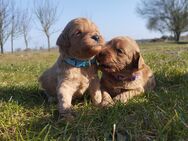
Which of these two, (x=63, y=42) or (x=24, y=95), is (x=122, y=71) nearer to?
(x=63, y=42)

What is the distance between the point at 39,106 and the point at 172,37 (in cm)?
5527

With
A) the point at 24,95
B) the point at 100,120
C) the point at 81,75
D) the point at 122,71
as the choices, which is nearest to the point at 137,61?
the point at 122,71

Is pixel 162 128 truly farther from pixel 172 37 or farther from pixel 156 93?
pixel 172 37

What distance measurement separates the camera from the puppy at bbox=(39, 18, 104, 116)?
4348 mm

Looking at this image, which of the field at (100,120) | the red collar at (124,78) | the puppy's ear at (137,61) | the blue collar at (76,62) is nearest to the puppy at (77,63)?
the blue collar at (76,62)

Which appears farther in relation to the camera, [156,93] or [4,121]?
[156,93]

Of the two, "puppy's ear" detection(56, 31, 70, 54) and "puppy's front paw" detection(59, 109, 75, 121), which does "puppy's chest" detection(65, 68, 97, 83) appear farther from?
"puppy's front paw" detection(59, 109, 75, 121)

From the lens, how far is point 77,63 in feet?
15.1

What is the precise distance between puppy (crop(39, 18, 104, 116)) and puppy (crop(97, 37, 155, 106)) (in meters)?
0.23

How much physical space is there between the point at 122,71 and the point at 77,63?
0.75 m

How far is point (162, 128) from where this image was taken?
12.3 ft

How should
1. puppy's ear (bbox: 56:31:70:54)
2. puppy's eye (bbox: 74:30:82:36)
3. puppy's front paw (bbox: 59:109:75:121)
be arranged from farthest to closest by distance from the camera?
puppy's ear (bbox: 56:31:70:54) < puppy's eye (bbox: 74:30:82:36) < puppy's front paw (bbox: 59:109:75:121)

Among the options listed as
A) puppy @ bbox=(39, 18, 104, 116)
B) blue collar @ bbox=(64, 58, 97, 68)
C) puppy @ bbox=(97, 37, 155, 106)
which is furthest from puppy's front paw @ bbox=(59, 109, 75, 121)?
puppy @ bbox=(97, 37, 155, 106)

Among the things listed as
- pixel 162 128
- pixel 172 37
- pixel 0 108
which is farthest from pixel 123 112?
pixel 172 37
